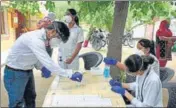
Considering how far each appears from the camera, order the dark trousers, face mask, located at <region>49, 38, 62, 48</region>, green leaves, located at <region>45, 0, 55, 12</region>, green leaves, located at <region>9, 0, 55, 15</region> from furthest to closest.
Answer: green leaves, located at <region>9, 0, 55, 15</region>
green leaves, located at <region>45, 0, 55, 12</region>
the dark trousers
face mask, located at <region>49, 38, 62, 48</region>

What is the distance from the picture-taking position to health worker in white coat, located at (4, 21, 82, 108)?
1817mm

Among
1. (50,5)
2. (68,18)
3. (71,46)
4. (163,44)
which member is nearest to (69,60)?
(71,46)

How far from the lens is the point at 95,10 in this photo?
10.3 ft

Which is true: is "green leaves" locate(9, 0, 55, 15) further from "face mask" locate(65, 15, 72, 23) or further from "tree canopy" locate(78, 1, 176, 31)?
"face mask" locate(65, 15, 72, 23)

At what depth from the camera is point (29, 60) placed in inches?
80.0

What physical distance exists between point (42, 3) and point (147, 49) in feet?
4.93

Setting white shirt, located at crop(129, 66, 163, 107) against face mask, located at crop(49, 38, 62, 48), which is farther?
face mask, located at crop(49, 38, 62, 48)

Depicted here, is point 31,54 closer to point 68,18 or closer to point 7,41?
point 68,18

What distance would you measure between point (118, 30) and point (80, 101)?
5.63ft

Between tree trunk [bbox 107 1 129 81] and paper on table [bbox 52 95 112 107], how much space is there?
1522mm

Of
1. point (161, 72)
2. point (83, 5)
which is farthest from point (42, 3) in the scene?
point (161, 72)

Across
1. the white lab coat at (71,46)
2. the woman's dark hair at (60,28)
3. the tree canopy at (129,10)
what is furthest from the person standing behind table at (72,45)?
the woman's dark hair at (60,28)

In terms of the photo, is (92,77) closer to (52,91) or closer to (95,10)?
(52,91)

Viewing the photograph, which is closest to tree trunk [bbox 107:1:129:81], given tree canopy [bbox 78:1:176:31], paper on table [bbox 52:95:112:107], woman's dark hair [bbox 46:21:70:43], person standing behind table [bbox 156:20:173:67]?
tree canopy [bbox 78:1:176:31]
